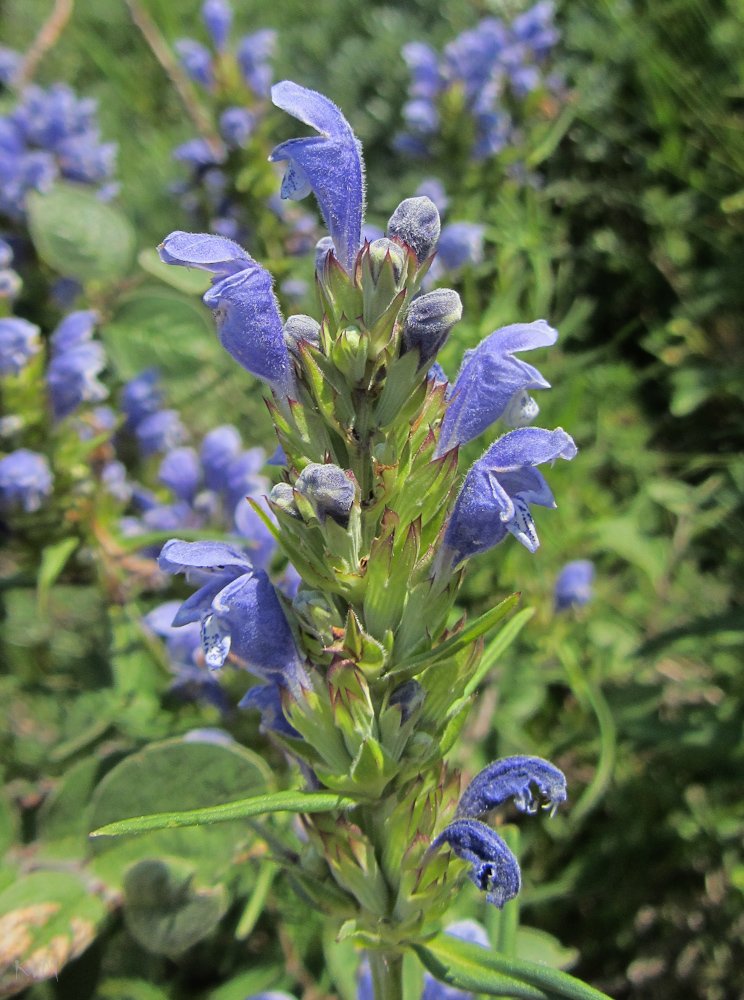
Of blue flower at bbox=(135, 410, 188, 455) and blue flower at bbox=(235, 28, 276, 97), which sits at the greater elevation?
blue flower at bbox=(235, 28, 276, 97)

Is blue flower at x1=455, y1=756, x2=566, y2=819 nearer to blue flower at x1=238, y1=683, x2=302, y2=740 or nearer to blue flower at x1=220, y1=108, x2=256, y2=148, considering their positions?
blue flower at x1=238, y1=683, x2=302, y2=740

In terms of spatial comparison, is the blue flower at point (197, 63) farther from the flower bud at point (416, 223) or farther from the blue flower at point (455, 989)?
the blue flower at point (455, 989)

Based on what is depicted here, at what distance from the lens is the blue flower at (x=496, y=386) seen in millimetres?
904

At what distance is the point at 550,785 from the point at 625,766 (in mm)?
1439

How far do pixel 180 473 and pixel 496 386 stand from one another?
1.21 metres

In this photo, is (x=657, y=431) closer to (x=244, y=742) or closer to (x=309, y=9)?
(x=244, y=742)

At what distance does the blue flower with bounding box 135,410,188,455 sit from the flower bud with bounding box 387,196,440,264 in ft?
4.69

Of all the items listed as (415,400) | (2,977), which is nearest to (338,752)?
(415,400)

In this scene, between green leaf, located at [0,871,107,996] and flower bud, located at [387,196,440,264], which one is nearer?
flower bud, located at [387,196,440,264]

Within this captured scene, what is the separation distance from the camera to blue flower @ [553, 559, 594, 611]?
2.07 metres

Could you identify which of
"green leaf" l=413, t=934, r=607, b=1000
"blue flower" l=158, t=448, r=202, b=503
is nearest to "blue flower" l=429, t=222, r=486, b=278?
"blue flower" l=158, t=448, r=202, b=503

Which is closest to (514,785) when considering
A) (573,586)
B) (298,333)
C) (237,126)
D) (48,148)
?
(298,333)

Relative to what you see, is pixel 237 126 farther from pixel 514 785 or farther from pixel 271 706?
pixel 514 785

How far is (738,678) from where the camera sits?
7.04ft
